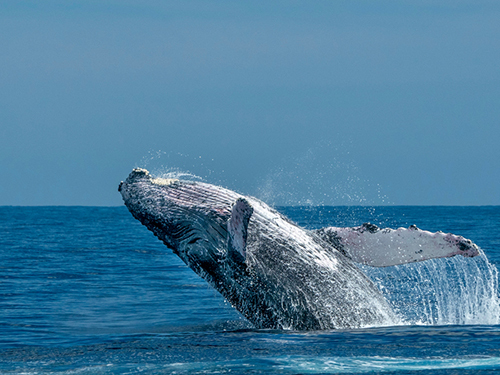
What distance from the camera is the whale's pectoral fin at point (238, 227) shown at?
8.42 metres

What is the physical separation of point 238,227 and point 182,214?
5.67 feet

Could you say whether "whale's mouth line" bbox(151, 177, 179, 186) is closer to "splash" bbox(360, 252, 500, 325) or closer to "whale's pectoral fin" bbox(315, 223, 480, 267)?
"whale's pectoral fin" bbox(315, 223, 480, 267)

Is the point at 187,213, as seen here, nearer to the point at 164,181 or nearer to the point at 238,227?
the point at 164,181

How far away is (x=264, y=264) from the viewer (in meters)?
9.89

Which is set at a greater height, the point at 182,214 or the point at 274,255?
the point at 182,214

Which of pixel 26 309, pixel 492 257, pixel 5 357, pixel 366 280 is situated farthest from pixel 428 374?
pixel 492 257

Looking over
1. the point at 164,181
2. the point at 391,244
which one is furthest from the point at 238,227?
the point at 391,244

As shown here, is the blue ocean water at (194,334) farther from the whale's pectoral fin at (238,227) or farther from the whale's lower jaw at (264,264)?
the whale's pectoral fin at (238,227)

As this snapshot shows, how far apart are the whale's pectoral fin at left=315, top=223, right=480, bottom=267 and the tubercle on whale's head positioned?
6.60 ft

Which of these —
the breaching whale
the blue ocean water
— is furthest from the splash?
the breaching whale

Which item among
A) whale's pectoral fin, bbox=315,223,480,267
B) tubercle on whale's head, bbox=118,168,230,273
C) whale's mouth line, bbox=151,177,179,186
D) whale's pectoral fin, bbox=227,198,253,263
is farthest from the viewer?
whale's mouth line, bbox=151,177,179,186

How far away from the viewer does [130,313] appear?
12945 millimetres

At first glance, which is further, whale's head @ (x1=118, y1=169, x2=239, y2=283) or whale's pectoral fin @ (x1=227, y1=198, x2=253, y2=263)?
whale's head @ (x1=118, y1=169, x2=239, y2=283)

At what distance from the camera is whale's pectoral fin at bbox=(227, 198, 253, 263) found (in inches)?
332
